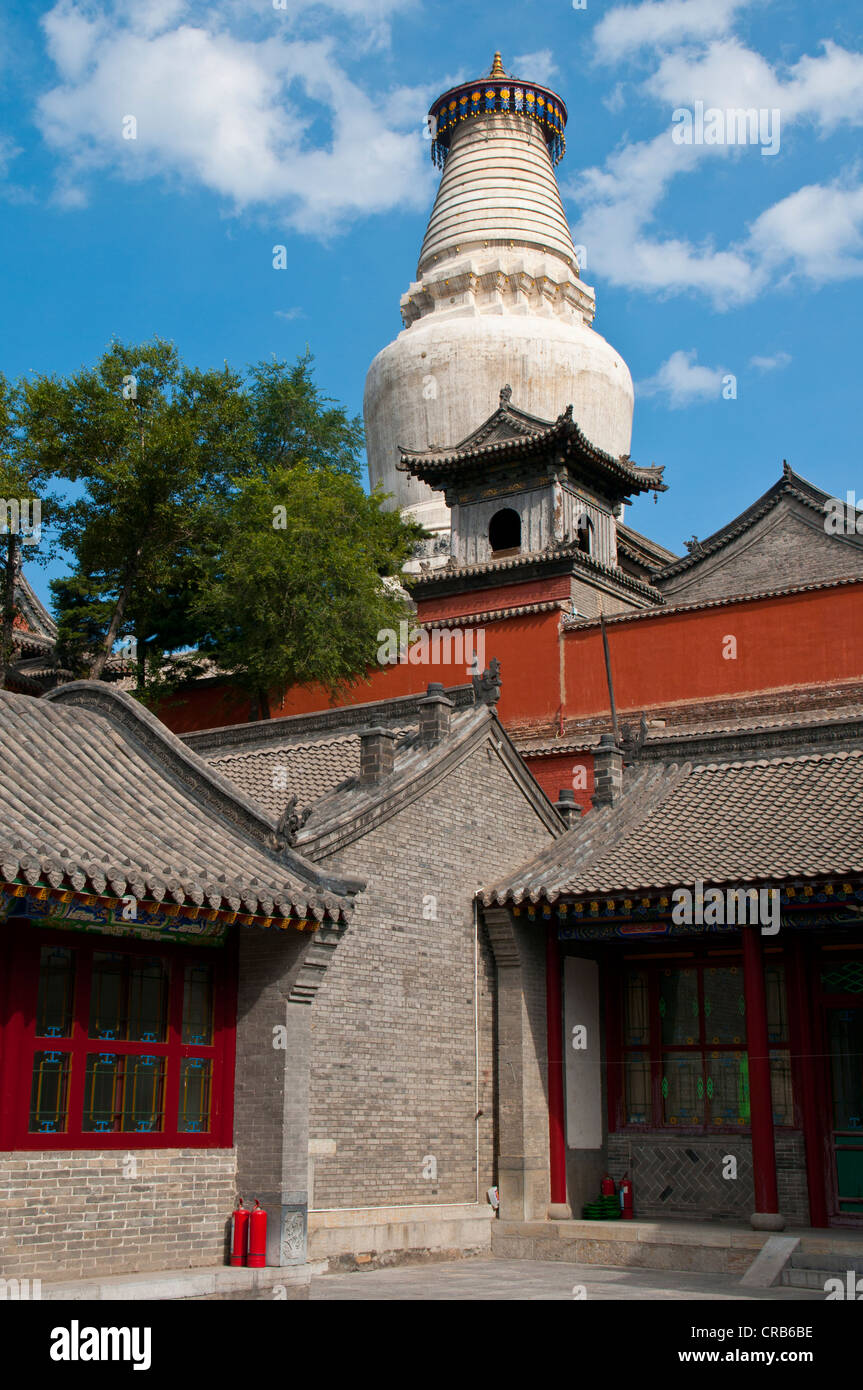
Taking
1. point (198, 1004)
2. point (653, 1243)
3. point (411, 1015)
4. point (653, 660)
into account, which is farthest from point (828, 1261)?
point (653, 660)

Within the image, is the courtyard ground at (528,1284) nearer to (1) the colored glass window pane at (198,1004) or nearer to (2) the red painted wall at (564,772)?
(1) the colored glass window pane at (198,1004)

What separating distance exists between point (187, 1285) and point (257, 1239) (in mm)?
945

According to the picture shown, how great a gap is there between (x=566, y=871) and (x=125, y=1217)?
6.83 meters

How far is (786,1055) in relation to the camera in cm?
1565

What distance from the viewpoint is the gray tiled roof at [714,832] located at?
1473 cm

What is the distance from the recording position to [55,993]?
35.0 ft

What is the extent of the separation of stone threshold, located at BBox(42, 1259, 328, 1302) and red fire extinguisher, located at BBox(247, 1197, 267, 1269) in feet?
0.53

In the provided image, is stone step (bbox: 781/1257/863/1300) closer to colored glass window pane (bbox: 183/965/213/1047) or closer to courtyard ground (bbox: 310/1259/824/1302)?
courtyard ground (bbox: 310/1259/824/1302)

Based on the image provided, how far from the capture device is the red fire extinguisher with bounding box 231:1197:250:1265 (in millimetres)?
11273

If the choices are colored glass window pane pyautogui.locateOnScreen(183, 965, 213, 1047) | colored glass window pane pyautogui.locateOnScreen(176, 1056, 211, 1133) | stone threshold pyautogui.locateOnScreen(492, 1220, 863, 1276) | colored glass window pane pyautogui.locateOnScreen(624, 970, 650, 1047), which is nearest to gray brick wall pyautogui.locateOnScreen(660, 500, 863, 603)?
colored glass window pane pyautogui.locateOnScreen(624, 970, 650, 1047)

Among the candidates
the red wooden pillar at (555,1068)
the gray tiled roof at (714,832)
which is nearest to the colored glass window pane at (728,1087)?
the red wooden pillar at (555,1068)

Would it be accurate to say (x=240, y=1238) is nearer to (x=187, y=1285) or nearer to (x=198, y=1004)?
(x=187, y=1285)
